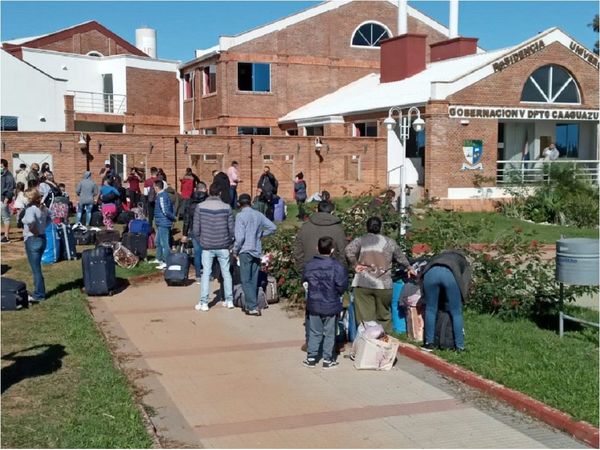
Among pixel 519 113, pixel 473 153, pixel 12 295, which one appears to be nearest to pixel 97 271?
pixel 12 295

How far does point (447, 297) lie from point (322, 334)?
1.48m

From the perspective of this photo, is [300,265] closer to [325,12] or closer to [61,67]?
[325,12]

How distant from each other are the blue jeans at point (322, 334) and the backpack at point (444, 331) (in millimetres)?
1262

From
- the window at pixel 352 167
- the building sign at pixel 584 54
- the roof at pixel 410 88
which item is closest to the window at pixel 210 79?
the roof at pixel 410 88

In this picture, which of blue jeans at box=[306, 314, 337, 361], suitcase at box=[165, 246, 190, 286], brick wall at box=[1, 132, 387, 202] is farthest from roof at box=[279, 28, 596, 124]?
blue jeans at box=[306, 314, 337, 361]

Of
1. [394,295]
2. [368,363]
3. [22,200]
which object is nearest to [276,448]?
[368,363]

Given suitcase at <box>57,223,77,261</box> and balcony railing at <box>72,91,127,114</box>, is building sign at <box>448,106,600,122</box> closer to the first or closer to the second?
suitcase at <box>57,223,77,261</box>

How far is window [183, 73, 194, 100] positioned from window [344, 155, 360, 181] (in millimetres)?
12724

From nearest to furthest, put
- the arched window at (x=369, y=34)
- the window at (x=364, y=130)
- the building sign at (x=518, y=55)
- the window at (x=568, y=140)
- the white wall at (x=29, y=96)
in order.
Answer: the building sign at (x=518, y=55)
the window at (x=568, y=140)
the window at (x=364, y=130)
the white wall at (x=29, y=96)
the arched window at (x=369, y=34)

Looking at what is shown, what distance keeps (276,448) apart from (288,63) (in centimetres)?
3280

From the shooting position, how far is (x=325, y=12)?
38031mm

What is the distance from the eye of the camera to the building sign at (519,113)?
27.6m

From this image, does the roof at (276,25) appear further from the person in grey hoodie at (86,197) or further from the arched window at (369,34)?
the person in grey hoodie at (86,197)

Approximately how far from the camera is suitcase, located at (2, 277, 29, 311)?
10578 millimetres
